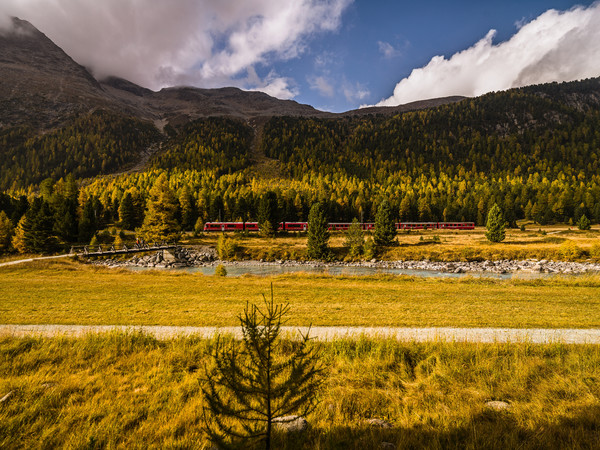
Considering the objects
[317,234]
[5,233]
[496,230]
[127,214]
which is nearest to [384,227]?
[317,234]

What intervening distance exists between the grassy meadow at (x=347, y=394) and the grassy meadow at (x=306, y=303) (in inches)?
128

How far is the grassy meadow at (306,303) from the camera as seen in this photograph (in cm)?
1166

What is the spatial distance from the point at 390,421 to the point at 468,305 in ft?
41.6

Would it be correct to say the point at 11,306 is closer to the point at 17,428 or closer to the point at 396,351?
the point at 17,428

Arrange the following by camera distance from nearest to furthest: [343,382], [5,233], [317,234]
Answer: [343,382] → [5,233] → [317,234]

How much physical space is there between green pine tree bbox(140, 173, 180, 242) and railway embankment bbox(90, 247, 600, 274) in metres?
4.00

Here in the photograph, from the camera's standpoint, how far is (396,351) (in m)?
7.70

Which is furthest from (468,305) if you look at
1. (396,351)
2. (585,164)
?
(585,164)

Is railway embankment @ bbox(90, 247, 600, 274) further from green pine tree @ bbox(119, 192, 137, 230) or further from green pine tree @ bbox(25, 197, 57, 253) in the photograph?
green pine tree @ bbox(119, 192, 137, 230)

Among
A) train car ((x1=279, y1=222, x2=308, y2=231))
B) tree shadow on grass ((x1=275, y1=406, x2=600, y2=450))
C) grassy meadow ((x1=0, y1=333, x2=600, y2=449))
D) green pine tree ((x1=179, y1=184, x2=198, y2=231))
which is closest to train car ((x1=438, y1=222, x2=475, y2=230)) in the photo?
train car ((x1=279, y1=222, x2=308, y2=231))

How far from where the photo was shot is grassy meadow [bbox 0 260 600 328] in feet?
38.3

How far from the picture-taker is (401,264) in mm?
48031

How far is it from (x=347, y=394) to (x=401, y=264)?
4593cm

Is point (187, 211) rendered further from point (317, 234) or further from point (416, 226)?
point (416, 226)
